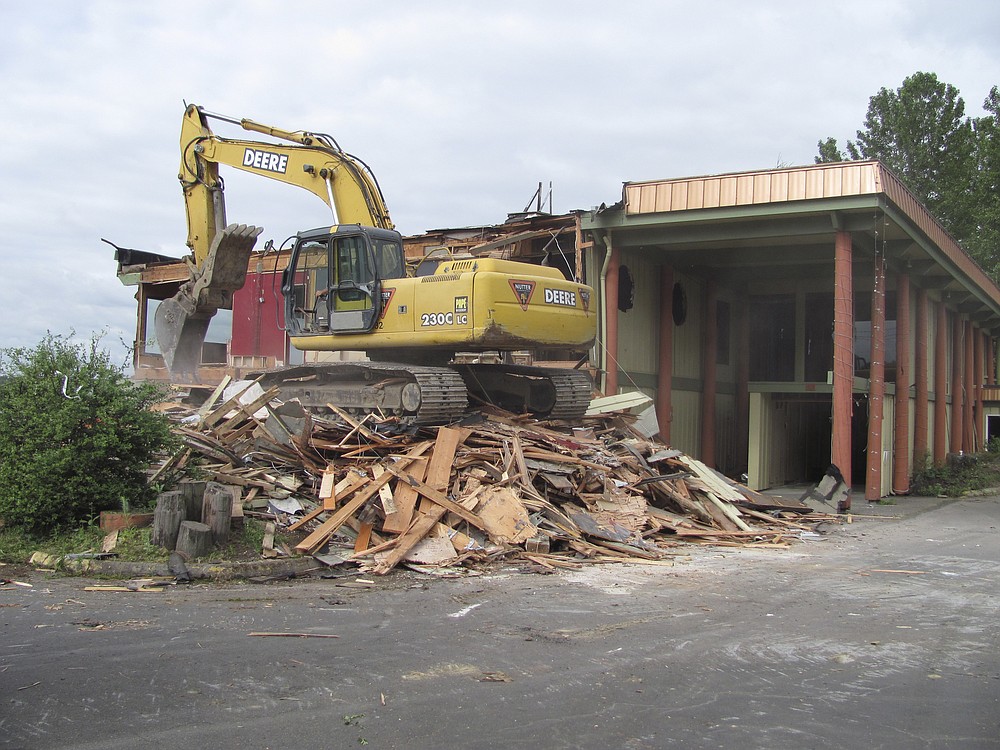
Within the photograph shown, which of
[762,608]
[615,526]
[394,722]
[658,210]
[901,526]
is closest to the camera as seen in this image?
[394,722]

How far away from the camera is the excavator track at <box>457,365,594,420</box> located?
44.0 ft

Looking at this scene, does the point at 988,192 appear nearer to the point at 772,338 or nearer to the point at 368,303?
the point at 772,338

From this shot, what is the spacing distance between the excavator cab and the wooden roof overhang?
491 cm

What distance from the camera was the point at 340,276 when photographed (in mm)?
12875

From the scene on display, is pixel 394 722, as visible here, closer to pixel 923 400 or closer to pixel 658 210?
pixel 658 210

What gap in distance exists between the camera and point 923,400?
21219 millimetres

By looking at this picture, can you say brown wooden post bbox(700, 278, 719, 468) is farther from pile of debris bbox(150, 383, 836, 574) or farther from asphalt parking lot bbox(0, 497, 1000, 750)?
asphalt parking lot bbox(0, 497, 1000, 750)

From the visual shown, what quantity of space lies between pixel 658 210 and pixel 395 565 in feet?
30.4

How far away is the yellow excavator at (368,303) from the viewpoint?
1185 cm

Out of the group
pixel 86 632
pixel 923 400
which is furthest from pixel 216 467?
pixel 923 400

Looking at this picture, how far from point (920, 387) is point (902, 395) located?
2078 mm

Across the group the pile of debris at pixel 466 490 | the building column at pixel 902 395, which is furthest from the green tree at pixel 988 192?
the pile of debris at pixel 466 490

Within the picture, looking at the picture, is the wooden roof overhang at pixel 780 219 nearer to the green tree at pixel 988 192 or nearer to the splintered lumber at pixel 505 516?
the splintered lumber at pixel 505 516

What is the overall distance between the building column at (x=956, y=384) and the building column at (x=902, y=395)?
8545mm
